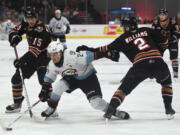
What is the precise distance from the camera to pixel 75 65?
2.92 meters

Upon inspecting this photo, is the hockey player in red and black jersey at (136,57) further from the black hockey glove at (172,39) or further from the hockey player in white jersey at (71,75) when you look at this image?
the black hockey glove at (172,39)

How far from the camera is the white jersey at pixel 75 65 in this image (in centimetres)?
290

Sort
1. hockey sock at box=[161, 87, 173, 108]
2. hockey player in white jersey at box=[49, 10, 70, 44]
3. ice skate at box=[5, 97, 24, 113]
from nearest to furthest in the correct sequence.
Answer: hockey sock at box=[161, 87, 173, 108], ice skate at box=[5, 97, 24, 113], hockey player in white jersey at box=[49, 10, 70, 44]

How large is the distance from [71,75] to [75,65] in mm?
112

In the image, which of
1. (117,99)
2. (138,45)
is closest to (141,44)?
(138,45)

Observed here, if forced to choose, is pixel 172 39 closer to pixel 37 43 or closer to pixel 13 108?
pixel 37 43

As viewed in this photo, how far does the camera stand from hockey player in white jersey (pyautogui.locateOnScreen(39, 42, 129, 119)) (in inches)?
114

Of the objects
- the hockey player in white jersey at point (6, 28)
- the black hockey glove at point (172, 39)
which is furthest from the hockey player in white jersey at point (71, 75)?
the hockey player in white jersey at point (6, 28)

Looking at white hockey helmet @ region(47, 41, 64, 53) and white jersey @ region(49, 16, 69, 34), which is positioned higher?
white hockey helmet @ region(47, 41, 64, 53)

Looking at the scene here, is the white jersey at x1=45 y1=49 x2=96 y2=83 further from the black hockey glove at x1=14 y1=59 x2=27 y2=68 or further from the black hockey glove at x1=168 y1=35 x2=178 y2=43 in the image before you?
the black hockey glove at x1=168 y1=35 x2=178 y2=43

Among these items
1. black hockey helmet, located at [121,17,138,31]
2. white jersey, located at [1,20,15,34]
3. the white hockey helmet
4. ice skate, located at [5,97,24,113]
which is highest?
black hockey helmet, located at [121,17,138,31]

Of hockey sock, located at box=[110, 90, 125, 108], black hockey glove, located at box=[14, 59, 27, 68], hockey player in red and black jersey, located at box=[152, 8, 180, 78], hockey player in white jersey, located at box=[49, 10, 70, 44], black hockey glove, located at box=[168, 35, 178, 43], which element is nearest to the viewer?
hockey sock, located at box=[110, 90, 125, 108]

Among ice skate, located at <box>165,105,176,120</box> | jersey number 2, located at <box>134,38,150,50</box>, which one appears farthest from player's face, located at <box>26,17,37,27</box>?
ice skate, located at <box>165,105,176,120</box>

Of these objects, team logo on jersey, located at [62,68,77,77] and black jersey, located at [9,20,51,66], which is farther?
black jersey, located at [9,20,51,66]
